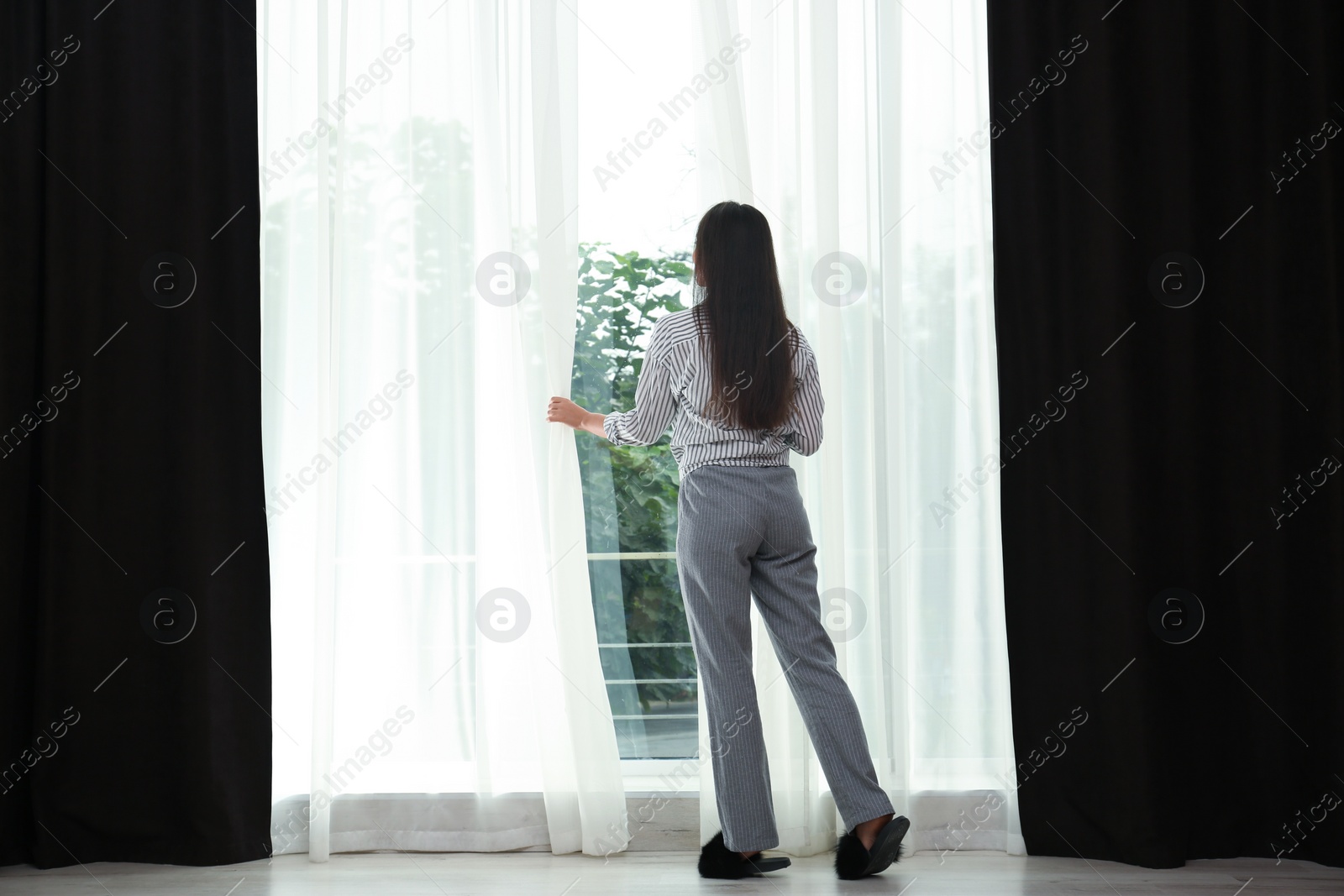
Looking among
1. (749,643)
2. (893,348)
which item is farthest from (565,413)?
(893,348)

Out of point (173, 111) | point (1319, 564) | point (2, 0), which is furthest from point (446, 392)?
point (1319, 564)

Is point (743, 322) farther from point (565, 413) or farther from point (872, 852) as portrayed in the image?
point (872, 852)

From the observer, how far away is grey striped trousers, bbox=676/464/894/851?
178 cm

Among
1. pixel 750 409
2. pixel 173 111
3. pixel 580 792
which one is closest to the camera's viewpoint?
pixel 750 409

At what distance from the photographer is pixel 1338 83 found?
2.06 m

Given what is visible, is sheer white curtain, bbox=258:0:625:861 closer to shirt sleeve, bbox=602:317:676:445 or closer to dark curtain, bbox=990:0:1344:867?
shirt sleeve, bbox=602:317:676:445

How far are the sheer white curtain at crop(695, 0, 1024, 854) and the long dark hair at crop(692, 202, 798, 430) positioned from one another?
242 millimetres

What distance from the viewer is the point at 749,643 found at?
1.85 meters

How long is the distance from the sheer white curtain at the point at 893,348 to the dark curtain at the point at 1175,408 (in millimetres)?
70

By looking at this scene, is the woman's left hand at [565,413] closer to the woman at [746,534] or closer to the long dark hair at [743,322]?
the woman at [746,534]

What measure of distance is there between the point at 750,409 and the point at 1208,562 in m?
1.14

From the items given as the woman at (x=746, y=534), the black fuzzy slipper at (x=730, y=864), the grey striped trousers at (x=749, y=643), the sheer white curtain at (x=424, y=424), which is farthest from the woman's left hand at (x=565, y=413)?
the black fuzzy slipper at (x=730, y=864)

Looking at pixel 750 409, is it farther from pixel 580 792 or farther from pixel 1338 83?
pixel 1338 83

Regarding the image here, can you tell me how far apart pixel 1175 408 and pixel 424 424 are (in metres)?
1.72
